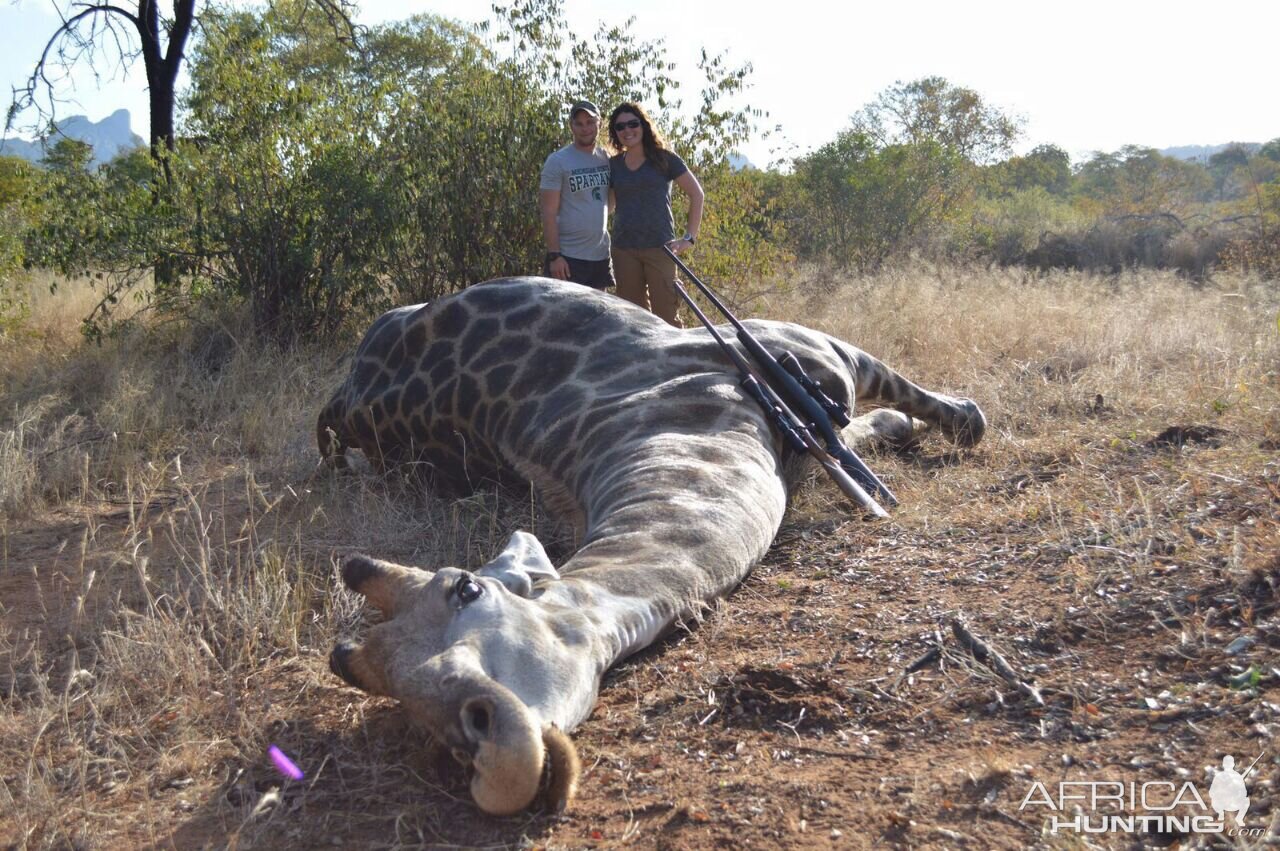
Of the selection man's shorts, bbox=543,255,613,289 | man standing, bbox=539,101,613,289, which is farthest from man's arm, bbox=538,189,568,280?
man's shorts, bbox=543,255,613,289

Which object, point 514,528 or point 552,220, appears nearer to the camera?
point 514,528

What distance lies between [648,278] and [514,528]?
11.1 ft

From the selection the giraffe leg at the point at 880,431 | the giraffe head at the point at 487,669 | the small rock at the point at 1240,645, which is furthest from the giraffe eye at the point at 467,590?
the giraffe leg at the point at 880,431

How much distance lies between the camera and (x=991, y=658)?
310 centimetres

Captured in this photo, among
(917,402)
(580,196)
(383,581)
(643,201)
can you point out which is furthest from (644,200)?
(383,581)

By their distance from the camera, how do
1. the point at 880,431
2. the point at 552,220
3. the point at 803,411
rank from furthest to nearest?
the point at 552,220 → the point at 880,431 → the point at 803,411

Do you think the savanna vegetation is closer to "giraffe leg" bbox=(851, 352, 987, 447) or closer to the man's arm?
"giraffe leg" bbox=(851, 352, 987, 447)

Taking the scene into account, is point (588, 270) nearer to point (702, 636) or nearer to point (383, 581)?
point (702, 636)

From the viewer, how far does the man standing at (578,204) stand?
7242 millimetres

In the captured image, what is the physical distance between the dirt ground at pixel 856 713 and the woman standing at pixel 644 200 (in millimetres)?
3680

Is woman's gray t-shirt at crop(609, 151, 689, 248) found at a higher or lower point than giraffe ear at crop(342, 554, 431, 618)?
higher

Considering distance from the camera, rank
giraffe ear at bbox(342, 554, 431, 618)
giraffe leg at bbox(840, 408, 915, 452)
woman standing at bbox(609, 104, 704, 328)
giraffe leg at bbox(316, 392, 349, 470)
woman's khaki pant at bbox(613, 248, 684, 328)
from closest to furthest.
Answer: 1. giraffe ear at bbox(342, 554, 431, 618)
2. giraffe leg at bbox(840, 408, 915, 452)
3. giraffe leg at bbox(316, 392, 349, 470)
4. woman standing at bbox(609, 104, 704, 328)
5. woman's khaki pant at bbox(613, 248, 684, 328)

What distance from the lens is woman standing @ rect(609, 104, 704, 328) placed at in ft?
24.1

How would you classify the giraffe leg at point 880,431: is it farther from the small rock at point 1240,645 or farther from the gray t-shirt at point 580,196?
the small rock at point 1240,645
